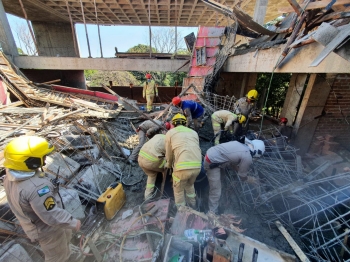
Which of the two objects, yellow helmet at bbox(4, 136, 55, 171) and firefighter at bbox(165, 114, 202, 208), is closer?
yellow helmet at bbox(4, 136, 55, 171)

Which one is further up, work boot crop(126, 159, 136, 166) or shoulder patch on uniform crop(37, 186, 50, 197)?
shoulder patch on uniform crop(37, 186, 50, 197)

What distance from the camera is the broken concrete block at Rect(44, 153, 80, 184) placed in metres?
3.49

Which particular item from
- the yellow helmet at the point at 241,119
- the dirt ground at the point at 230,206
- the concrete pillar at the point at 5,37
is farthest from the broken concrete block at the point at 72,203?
the concrete pillar at the point at 5,37

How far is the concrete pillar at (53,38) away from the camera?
509 inches

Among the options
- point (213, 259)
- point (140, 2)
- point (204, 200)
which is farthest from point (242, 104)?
point (140, 2)

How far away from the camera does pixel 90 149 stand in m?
4.56

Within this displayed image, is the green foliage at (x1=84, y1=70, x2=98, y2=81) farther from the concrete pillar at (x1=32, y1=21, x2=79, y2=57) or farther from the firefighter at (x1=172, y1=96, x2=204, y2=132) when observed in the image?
the firefighter at (x1=172, y1=96, x2=204, y2=132)

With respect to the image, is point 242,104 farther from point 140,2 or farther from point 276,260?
point 140,2

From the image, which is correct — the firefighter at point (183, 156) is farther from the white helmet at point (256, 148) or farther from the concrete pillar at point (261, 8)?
Answer: the concrete pillar at point (261, 8)

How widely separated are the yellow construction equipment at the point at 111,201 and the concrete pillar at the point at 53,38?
14.3 meters

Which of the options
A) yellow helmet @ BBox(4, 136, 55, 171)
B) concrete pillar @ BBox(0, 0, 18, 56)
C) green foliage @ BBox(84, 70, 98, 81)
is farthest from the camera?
green foliage @ BBox(84, 70, 98, 81)

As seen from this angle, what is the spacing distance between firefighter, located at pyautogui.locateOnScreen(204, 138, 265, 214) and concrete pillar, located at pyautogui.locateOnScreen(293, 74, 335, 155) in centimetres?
250

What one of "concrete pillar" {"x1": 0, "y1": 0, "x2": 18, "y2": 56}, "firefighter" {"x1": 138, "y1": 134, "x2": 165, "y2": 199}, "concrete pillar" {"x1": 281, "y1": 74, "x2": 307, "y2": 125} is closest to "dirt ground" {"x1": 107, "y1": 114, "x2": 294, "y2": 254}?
"firefighter" {"x1": 138, "y1": 134, "x2": 165, "y2": 199}

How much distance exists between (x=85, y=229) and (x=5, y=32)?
419 inches
